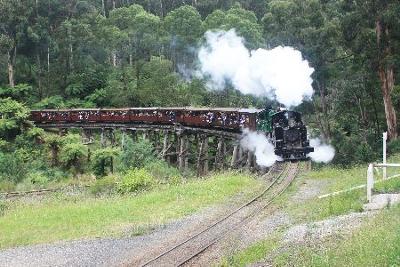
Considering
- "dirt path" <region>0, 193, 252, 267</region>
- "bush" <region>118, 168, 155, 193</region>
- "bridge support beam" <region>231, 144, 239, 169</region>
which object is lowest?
"dirt path" <region>0, 193, 252, 267</region>

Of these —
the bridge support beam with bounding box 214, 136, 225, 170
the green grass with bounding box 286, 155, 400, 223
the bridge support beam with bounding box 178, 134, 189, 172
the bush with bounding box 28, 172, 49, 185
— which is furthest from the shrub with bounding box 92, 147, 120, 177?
the green grass with bounding box 286, 155, 400, 223

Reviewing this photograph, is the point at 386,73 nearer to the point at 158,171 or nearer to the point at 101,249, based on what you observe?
the point at 158,171

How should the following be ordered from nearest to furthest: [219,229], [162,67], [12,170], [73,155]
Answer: [219,229] < [12,170] < [73,155] < [162,67]

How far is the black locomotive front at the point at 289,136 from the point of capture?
23878 mm

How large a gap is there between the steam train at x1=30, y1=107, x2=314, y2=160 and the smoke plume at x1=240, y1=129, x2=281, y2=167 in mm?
381

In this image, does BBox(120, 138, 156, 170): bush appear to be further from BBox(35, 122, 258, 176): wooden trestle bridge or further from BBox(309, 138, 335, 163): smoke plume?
BBox(309, 138, 335, 163): smoke plume

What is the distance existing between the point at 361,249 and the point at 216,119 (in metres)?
20.9

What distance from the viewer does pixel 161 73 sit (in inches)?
1837

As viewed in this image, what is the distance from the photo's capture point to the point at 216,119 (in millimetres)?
29875

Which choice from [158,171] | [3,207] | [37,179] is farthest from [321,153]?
[37,179]

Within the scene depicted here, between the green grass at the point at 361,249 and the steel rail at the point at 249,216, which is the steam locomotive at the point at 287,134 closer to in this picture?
the steel rail at the point at 249,216

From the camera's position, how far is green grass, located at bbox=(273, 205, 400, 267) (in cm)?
851

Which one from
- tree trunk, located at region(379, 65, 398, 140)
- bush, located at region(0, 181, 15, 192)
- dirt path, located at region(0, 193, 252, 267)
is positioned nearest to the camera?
dirt path, located at region(0, 193, 252, 267)

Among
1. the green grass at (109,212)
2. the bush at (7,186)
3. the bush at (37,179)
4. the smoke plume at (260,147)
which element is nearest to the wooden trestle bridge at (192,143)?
the smoke plume at (260,147)
